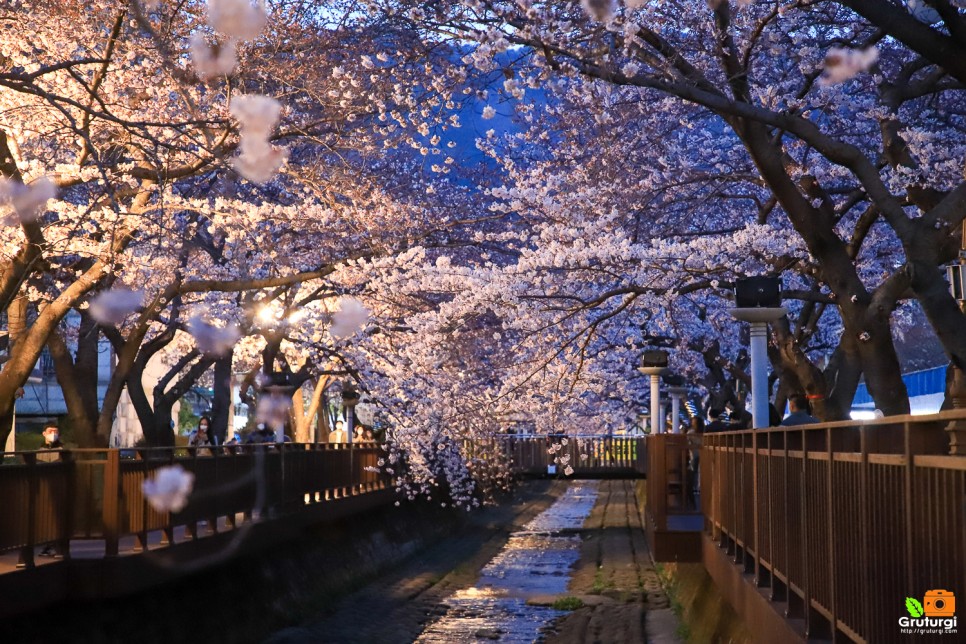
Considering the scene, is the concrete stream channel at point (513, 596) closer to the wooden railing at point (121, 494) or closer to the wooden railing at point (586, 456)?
the wooden railing at point (121, 494)

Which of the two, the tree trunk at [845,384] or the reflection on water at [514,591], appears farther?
the reflection on water at [514,591]

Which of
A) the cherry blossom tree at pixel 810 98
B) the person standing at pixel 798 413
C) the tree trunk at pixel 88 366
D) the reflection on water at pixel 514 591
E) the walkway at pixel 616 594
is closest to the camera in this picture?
the cherry blossom tree at pixel 810 98

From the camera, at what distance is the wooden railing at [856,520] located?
4.74 metres

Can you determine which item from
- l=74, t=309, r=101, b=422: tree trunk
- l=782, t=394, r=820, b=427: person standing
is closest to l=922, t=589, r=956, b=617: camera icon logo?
l=782, t=394, r=820, b=427: person standing

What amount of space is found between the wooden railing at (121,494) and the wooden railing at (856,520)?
646 cm

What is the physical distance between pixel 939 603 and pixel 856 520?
1452mm

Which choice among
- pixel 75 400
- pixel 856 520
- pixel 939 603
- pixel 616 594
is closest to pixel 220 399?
pixel 75 400

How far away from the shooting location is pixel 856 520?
6266mm

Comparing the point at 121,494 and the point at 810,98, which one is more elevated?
the point at 810,98

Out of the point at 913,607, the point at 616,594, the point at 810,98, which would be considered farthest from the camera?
the point at 616,594

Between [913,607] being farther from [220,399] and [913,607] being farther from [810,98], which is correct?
[220,399]

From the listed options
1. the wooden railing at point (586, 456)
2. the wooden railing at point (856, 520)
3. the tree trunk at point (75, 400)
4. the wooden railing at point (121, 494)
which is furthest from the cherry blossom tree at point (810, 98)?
the wooden railing at point (586, 456)

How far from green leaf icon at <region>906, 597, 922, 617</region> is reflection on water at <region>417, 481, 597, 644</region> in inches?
565

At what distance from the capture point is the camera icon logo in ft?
15.4
